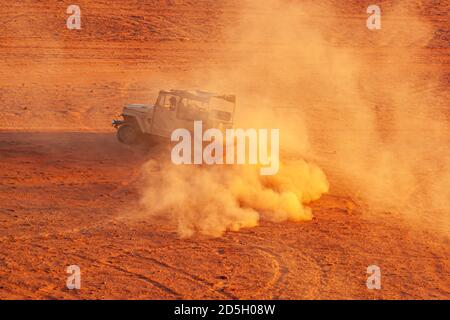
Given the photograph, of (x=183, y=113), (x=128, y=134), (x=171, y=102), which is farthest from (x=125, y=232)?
(x=128, y=134)

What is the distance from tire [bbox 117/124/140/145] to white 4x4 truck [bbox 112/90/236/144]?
0.98 ft

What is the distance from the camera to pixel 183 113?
15.6 metres

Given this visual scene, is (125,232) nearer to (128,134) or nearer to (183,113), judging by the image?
(183,113)

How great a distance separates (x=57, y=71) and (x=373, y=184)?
12.0m

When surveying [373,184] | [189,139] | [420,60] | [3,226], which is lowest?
[3,226]

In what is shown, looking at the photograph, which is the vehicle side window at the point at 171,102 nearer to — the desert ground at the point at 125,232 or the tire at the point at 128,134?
the tire at the point at 128,134

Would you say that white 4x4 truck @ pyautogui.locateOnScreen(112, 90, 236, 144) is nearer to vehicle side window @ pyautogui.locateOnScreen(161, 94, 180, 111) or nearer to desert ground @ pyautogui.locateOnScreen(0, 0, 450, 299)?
vehicle side window @ pyautogui.locateOnScreen(161, 94, 180, 111)

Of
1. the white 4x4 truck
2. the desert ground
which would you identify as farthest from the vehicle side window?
the desert ground

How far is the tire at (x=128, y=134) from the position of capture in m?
16.3

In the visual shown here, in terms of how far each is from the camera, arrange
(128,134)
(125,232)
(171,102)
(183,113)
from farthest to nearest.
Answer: (128,134)
(171,102)
(183,113)
(125,232)

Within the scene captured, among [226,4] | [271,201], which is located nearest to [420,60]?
[226,4]

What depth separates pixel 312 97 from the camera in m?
21.9

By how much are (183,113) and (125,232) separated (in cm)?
425
